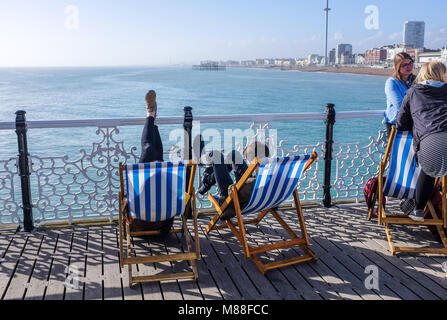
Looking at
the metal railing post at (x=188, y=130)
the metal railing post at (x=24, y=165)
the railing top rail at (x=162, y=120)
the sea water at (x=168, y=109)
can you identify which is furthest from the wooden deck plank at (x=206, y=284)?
the sea water at (x=168, y=109)

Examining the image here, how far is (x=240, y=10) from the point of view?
3302 inches

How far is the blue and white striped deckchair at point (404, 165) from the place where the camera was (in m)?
3.87

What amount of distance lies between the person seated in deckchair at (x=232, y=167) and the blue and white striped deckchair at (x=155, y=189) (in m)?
0.54

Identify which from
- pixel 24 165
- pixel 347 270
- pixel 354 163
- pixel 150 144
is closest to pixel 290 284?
pixel 347 270

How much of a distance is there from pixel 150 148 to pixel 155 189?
70 cm

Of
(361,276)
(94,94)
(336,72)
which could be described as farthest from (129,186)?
(336,72)

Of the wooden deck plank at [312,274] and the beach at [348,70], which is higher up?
the beach at [348,70]

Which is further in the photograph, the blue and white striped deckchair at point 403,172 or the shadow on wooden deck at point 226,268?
the blue and white striped deckchair at point 403,172

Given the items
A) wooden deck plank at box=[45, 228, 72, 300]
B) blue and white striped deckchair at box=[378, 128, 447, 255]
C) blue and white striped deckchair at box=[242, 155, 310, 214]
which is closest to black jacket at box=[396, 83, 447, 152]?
blue and white striped deckchair at box=[378, 128, 447, 255]

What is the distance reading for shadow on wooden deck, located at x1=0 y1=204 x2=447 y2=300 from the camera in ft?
9.95

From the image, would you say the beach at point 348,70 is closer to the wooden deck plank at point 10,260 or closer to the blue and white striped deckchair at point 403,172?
the blue and white striped deckchair at point 403,172
